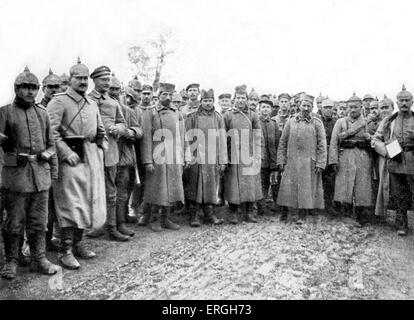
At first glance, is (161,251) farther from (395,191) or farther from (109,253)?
(395,191)

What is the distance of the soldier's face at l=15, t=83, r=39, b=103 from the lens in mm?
4691

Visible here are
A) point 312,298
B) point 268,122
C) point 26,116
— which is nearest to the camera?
point 312,298

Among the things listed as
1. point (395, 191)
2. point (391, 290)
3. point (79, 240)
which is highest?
point (395, 191)

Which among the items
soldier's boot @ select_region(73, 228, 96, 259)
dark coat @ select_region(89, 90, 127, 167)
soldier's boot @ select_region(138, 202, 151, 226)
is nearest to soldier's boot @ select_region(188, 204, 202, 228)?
soldier's boot @ select_region(138, 202, 151, 226)

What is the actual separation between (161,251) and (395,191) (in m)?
3.79

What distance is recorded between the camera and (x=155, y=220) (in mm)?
7012

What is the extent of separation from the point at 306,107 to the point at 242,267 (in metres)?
3.39

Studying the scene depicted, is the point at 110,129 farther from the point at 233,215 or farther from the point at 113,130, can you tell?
the point at 233,215

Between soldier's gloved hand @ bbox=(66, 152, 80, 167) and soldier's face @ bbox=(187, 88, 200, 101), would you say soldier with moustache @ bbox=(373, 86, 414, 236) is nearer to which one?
soldier's face @ bbox=(187, 88, 200, 101)

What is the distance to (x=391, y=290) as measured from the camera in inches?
192

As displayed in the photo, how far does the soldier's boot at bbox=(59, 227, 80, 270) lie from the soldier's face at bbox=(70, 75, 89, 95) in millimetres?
1700

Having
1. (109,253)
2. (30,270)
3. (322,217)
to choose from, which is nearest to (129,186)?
(109,253)

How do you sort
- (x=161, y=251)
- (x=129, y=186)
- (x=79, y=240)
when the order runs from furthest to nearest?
(x=129, y=186), (x=161, y=251), (x=79, y=240)

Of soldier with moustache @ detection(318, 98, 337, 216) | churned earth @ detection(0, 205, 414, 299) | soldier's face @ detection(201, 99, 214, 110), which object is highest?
soldier's face @ detection(201, 99, 214, 110)
